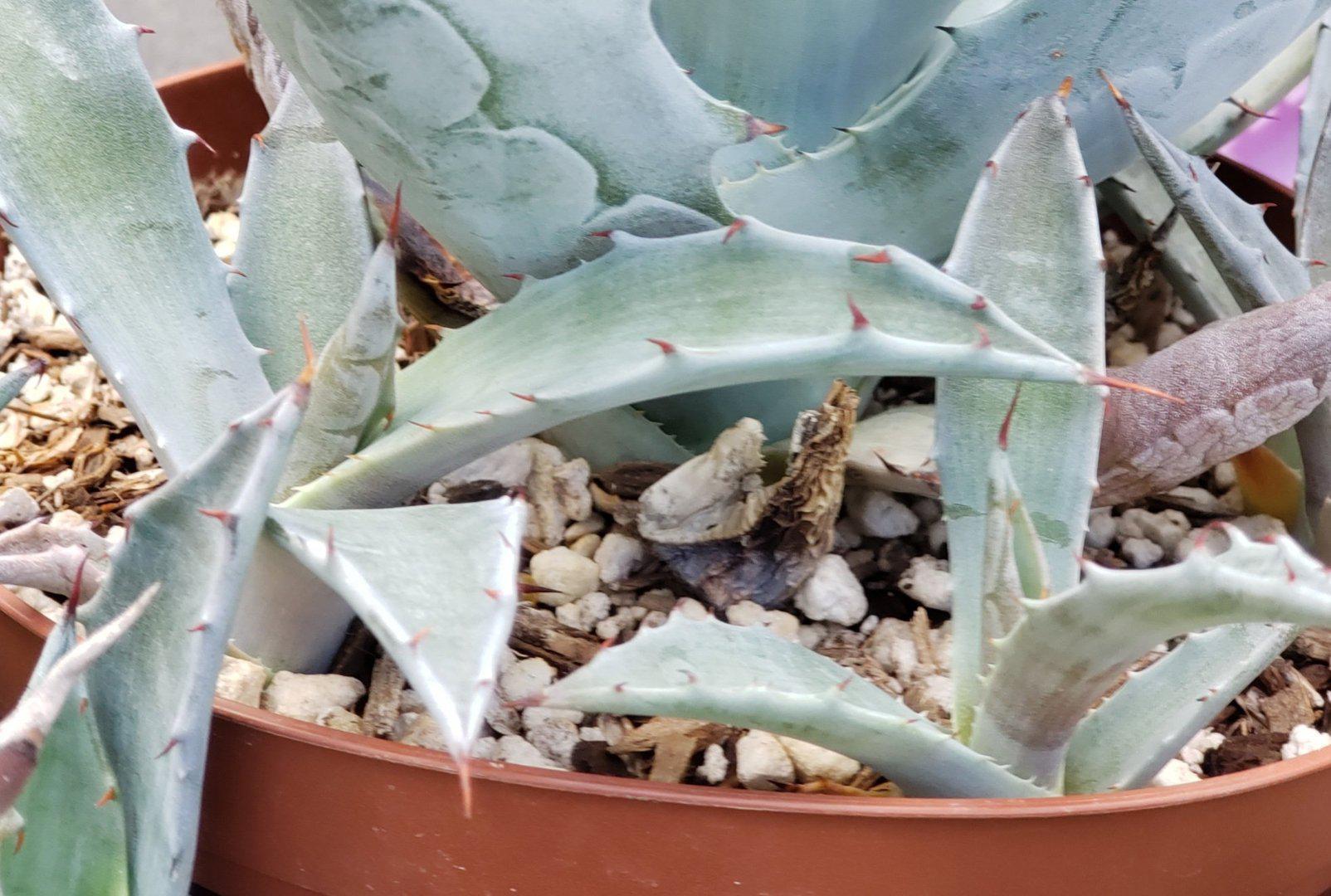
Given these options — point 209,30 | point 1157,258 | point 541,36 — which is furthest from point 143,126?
point 209,30

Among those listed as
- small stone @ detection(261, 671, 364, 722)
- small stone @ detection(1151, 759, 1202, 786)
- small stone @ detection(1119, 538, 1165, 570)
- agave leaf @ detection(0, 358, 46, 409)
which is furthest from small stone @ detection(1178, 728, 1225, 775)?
agave leaf @ detection(0, 358, 46, 409)

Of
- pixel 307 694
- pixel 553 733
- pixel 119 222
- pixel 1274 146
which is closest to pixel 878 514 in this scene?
pixel 553 733

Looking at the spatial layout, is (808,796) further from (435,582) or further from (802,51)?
(802,51)

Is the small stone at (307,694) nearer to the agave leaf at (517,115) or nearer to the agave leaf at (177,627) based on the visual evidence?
the agave leaf at (177,627)

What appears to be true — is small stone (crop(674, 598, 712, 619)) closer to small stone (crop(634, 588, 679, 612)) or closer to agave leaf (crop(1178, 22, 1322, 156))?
small stone (crop(634, 588, 679, 612))

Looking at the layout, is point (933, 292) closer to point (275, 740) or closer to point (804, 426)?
point (804, 426)
